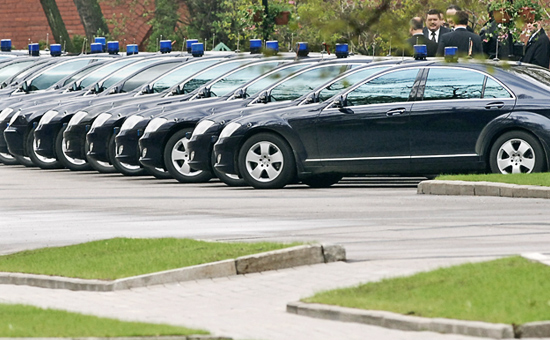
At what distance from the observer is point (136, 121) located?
780 inches

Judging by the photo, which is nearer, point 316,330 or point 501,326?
point 501,326

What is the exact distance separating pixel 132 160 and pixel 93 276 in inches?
385

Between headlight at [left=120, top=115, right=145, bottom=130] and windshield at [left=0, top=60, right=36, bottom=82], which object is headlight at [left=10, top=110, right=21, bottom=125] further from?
windshield at [left=0, top=60, right=36, bottom=82]

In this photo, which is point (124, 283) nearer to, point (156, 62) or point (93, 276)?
point (93, 276)

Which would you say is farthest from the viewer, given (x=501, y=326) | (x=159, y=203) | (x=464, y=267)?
(x=159, y=203)

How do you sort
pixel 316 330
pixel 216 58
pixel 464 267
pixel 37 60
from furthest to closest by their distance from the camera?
pixel 37 60 → pixel 216 58 → pixel 464 267 → pixel 316 330

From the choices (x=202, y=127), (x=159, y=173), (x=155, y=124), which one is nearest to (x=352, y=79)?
(x=202, y=127)

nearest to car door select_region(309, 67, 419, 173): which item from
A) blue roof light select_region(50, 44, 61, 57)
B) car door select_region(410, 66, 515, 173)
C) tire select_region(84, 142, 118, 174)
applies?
car door select_region(410, 66, 515, 173)

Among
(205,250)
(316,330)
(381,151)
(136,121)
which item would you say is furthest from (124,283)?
(136,121)

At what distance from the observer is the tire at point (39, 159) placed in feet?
73.4

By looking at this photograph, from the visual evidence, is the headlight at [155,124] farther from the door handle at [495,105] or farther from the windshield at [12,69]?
the windshield at [12,69]

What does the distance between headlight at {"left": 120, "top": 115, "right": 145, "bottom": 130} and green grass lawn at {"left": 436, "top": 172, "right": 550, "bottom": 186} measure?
5109 millimetres

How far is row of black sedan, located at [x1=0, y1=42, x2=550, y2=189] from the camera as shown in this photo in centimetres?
1653

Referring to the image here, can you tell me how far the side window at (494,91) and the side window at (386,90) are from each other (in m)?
0.91
